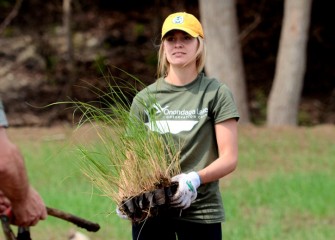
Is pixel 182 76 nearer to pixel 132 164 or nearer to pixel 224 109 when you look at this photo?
pixel 224 109

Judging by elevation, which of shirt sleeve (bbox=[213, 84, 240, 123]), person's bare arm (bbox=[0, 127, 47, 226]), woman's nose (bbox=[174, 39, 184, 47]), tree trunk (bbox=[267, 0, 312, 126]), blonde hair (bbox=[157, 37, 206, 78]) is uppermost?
tree trunk (bbox=[267, 0, 312, 126])

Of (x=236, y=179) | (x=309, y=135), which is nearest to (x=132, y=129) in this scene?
(x=236, y=179)

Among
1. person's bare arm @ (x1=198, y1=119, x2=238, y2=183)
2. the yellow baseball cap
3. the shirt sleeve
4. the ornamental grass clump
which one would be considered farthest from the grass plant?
the yellow baseball cap

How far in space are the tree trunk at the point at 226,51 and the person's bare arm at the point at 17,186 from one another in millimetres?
14491

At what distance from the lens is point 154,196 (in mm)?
5164

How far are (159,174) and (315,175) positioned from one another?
7.91 meters

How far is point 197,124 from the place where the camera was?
5.41m

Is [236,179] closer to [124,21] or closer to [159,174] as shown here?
[159,174]

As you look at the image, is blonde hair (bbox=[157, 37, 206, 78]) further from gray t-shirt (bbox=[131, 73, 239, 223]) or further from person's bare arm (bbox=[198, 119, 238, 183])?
person's bare arm (bbox=[198, 119, 238, 183])

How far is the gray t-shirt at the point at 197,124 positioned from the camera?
17.8 feet

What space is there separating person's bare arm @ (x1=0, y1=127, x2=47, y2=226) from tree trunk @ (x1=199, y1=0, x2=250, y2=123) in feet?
47.5

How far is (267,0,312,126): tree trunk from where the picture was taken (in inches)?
738

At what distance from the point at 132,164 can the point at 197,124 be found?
0.42 metres

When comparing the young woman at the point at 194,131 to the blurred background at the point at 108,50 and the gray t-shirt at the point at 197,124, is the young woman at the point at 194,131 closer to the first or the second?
the gray t-shirt at the point at 197,124
